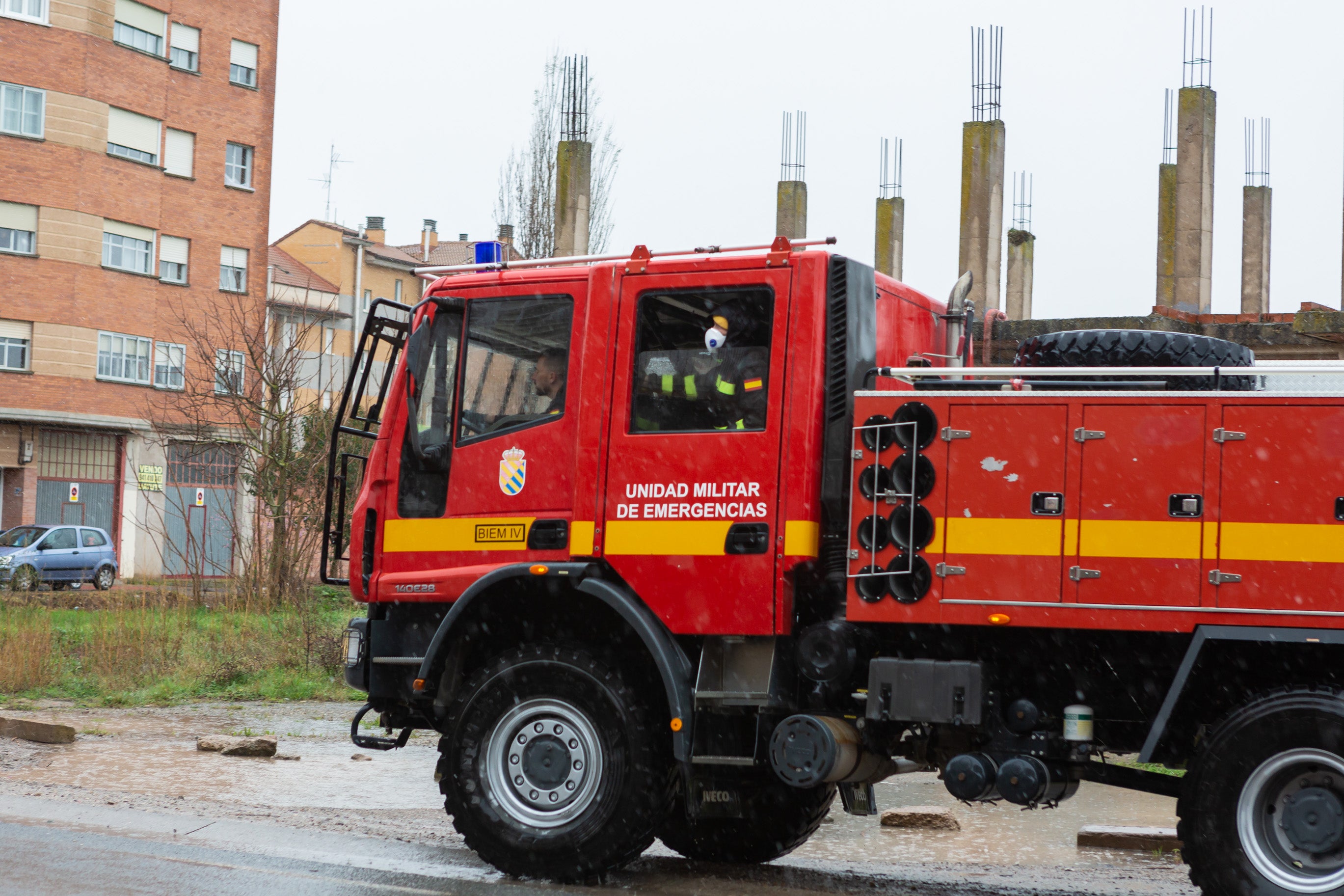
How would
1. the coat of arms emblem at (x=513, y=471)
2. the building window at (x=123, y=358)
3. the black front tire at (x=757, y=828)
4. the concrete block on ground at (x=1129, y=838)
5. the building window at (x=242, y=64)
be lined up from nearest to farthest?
the coat of arms emblem at (x=513, y=471) < the black front tire at (x=757, y=828) < the concrete block on ground at (x=1129, y=838) < the building window at (x=123, y=358) < the building window at (x=242, y=64)

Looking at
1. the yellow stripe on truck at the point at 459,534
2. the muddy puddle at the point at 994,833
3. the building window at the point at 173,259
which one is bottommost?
the muddy puddle at the point at 994,833

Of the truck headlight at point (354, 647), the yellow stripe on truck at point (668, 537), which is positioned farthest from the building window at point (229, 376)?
the yellow stripe on truck at point (668, 537)

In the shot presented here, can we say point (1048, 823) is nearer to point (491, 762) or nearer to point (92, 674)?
point (491, 762)

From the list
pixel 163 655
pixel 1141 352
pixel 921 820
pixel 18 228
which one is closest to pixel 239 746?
pixel 163 655

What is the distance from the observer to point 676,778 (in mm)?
7059

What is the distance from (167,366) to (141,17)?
10.0 metres

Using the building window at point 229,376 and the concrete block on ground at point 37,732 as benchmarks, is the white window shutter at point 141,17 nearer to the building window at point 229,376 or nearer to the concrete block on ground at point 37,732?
the building window at point 229,376

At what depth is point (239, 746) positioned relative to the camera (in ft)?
38.2

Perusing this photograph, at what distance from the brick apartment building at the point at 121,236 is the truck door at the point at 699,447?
3083cm

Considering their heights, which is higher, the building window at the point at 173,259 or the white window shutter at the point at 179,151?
the white window shutter at the point at 179,151

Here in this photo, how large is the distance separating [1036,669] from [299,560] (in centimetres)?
1583

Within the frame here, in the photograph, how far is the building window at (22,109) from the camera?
3797cm

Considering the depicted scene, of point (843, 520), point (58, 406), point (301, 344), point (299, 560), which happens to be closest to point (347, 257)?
point (58, 406)

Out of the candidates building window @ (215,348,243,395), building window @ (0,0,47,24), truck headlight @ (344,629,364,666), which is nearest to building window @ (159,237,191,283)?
building window @ (0,0,47,24)
